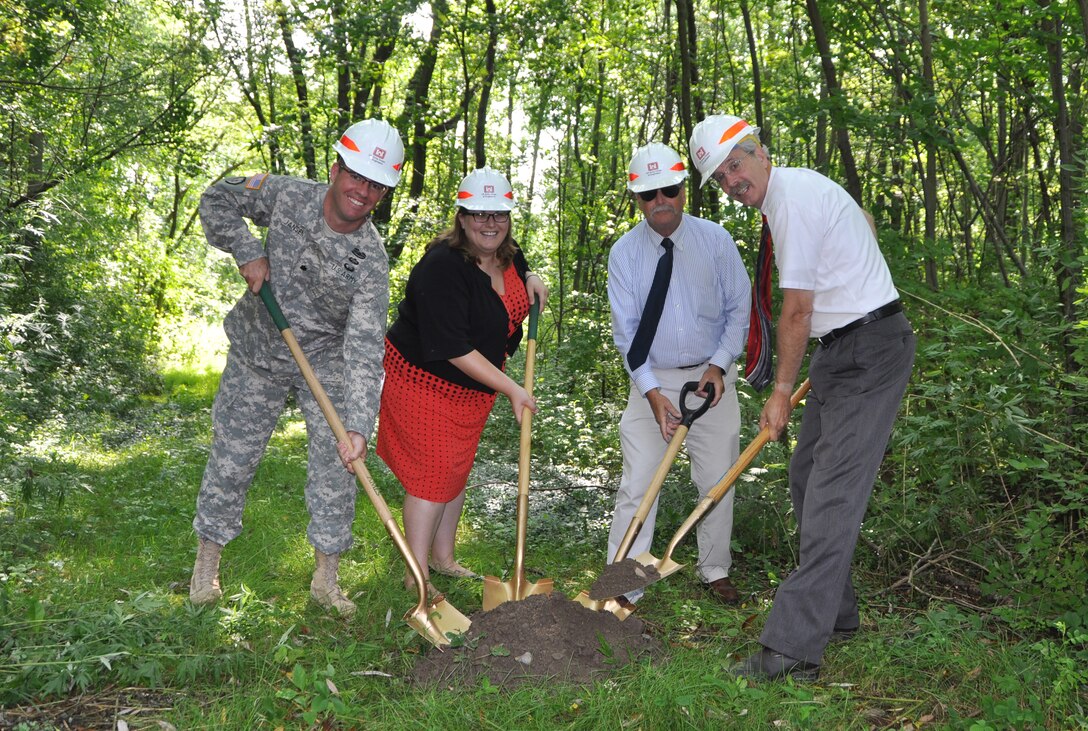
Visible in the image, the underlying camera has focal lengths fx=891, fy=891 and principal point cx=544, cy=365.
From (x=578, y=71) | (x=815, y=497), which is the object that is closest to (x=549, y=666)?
(x=815, y=497)

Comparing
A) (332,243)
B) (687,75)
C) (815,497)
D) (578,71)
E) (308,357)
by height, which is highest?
(578,71)

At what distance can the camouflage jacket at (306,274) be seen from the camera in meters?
3.98

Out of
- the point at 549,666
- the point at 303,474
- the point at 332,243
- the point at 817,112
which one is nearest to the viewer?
the point at 549,666

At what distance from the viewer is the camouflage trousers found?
414cm

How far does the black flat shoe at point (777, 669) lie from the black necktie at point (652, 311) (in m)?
1.52

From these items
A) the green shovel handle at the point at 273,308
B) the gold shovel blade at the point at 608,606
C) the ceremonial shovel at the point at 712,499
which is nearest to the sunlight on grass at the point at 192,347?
the green shovel handle at the point at 273,308

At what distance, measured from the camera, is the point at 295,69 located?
11.8 m

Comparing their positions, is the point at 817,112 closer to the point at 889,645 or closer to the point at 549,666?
the point at 889,645

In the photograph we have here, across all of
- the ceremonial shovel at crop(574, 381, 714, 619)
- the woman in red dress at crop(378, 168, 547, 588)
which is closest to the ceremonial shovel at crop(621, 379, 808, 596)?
the ceremonial shovel at crop(574, 381, 714, 619)

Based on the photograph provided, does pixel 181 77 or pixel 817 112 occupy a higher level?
pixel 181 77

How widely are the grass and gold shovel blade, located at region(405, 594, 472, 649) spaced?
0.12m

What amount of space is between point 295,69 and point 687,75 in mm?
6532

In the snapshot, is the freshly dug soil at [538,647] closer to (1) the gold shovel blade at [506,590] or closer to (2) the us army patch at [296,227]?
(1) the gold shovel blade at [506,590]

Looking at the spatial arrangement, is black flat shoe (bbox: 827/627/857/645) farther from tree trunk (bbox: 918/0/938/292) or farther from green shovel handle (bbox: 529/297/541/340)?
tree trunk (bbox: 918/0/938/292)
